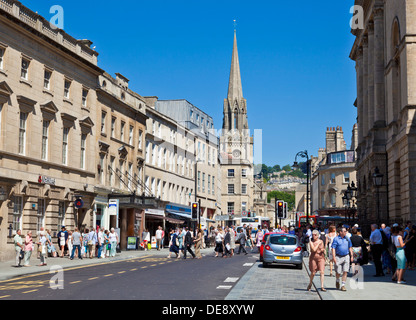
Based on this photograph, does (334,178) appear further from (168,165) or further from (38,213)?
(38,213)

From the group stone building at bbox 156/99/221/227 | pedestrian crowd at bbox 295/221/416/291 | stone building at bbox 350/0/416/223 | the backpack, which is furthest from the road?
stone building at bbox 156/99/221/227

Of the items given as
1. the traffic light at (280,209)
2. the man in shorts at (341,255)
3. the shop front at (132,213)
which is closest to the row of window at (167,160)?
the shop front at (132,213)

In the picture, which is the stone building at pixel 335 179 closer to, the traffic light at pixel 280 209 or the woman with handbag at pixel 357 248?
the traffic light at pixel 280 209

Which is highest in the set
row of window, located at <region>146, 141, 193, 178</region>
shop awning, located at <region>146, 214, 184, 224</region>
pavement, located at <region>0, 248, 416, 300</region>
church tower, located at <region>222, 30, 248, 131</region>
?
church tower, located at <region>222, 30, 248, 131</region>

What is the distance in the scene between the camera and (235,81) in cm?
15188

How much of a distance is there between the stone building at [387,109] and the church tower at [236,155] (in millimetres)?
28129

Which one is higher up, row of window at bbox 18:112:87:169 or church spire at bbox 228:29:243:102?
church spire at bbox 228:29:243:102

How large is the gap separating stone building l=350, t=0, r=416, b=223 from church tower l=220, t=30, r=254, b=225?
28.1 metres

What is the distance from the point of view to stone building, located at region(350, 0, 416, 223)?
3547 cm

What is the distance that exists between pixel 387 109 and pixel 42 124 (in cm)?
2229

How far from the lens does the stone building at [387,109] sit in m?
35.5

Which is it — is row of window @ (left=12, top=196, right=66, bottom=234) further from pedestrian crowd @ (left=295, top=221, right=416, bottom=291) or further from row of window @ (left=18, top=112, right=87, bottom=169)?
pedestrian crowd @ (left=295, top=221, right=416, bottom=291)

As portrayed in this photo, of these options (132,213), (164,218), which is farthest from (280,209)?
(164,218)

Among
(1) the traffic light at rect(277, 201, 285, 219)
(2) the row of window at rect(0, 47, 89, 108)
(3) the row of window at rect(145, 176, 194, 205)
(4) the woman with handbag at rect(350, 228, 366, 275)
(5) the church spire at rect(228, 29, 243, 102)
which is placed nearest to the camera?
(4) the woman with handbag at rect(350, 228, 366, 275)
